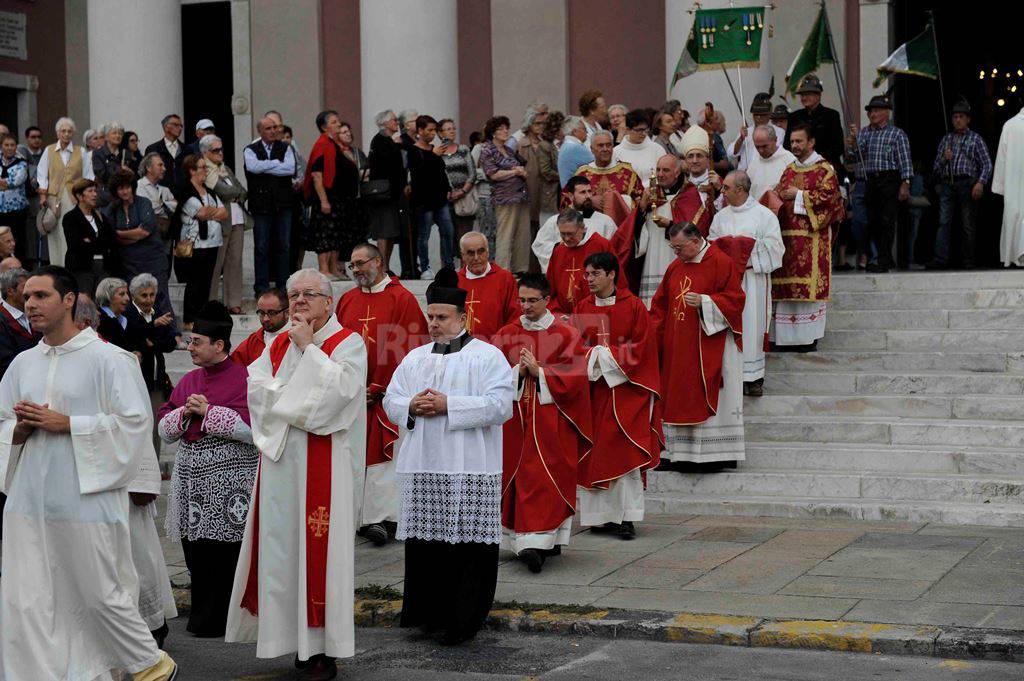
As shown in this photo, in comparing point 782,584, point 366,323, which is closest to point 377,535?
point 366,323

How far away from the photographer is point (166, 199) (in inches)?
588

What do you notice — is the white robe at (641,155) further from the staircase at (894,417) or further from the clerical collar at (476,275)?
the clerical collar at (476,275)

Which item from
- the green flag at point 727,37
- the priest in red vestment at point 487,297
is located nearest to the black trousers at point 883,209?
the green flag at point 727,37

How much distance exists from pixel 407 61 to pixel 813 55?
4.21 m

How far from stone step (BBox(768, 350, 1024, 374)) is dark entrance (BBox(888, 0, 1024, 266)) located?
633 cm

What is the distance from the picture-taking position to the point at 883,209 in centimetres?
A: 1516

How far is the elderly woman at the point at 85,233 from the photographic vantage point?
529 inches

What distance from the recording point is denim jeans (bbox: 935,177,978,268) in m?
15.6

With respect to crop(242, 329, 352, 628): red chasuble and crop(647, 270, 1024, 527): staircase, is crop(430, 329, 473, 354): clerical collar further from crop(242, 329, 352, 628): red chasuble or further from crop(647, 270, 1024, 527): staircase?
crop(647, 270, 1024, 527): staircase

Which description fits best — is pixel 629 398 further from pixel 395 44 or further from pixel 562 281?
pixel 395 44

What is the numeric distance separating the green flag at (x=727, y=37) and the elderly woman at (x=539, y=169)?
1599 millimetres

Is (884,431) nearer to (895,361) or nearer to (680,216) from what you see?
(895,361)

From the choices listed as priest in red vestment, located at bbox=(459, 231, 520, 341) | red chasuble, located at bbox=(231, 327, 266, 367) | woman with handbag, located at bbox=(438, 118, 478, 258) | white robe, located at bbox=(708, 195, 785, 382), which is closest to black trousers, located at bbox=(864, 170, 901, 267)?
white robe, located at bbox=(708, 195, 785, 382)

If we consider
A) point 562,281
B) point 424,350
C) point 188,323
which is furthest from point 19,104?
point 424,350
